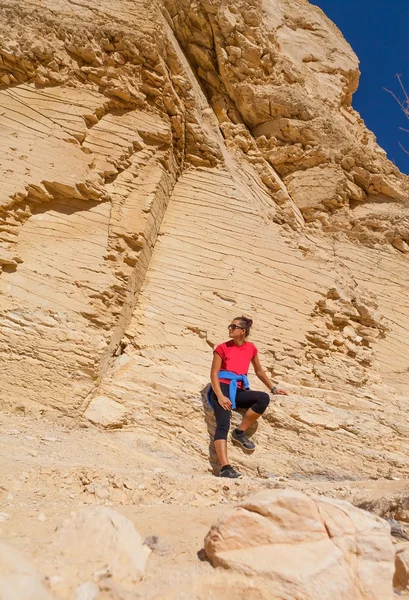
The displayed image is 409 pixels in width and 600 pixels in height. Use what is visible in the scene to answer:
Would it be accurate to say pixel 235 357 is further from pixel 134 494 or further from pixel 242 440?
pixel 134 494

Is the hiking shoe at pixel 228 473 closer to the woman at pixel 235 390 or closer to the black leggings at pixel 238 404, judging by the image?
the woman at pixel 235 390

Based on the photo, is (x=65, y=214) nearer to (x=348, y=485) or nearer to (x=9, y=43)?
(x=9, y=43)

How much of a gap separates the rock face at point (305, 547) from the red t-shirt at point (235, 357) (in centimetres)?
288

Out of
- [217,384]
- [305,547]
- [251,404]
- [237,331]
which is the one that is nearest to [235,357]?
[237,331]

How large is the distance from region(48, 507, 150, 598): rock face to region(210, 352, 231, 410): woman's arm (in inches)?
104

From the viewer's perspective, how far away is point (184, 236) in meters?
6.45

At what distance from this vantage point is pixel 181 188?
6.98 meters

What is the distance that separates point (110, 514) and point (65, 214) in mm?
4410

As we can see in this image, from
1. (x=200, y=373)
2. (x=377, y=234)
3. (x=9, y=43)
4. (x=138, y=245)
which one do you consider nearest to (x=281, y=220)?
(x=377, y=234)

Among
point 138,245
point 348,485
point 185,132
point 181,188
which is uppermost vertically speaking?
point 185,132

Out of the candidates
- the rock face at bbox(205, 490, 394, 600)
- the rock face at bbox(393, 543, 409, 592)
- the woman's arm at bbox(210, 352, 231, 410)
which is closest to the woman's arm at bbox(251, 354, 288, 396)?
the woman's arm at bbox(210, 352, 231, 410)

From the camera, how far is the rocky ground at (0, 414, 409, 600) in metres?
1.52

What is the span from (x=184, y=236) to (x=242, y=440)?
3.23 metres

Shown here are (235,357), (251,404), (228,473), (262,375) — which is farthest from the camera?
(262,375)
